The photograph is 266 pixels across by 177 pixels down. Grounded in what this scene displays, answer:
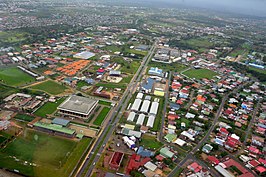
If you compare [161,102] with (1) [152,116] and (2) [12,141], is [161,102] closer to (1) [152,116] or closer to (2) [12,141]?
(1) [152,116]

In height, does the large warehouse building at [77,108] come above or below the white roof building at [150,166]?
above

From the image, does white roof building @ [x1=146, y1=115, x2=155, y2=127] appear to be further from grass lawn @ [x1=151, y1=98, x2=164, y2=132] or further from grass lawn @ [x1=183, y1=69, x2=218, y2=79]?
grass lawn @ [x1=183, y1=69, x2=218, y2=79]

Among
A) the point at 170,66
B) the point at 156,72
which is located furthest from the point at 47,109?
the point at 170,66

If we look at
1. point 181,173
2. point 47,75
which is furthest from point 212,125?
point 47,75

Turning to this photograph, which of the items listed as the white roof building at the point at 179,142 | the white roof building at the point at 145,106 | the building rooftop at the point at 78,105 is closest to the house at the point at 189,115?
the white roof building at the point at 145,106

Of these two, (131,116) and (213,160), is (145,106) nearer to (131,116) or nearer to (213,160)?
(131,116)

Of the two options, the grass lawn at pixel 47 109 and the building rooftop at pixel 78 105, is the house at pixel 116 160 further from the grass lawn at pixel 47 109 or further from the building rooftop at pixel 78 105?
the grass lawn at pixel 47 109
